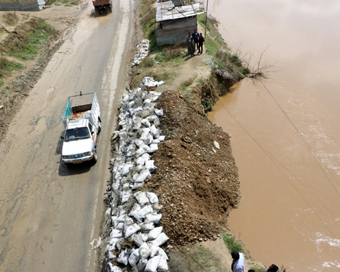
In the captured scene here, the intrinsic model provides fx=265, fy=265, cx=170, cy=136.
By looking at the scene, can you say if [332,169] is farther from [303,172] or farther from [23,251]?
[23,251]

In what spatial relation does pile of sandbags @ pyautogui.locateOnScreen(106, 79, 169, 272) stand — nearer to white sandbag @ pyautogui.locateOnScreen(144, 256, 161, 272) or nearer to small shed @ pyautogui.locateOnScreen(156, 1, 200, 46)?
white sandbag @ pyautogui.locateOnScreen(144, 256, 161, 272)

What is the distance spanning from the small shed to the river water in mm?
5158

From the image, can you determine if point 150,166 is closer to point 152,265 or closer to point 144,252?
point 144,252

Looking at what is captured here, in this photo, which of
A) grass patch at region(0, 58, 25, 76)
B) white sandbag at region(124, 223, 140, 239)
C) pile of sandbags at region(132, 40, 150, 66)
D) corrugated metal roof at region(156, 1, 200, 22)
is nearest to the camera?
white sandbag at region(124, 223, 140, 239)

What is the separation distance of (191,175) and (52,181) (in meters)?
5.67

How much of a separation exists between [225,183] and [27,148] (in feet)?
29.8

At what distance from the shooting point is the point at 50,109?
1475cm

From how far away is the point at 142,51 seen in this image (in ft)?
62.3

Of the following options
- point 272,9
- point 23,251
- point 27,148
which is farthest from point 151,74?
point 272,9

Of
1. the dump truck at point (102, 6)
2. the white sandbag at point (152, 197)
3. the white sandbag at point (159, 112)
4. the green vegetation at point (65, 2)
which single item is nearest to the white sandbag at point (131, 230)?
the white sandbag at point (152, 197)

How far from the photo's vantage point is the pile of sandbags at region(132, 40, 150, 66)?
18352mm

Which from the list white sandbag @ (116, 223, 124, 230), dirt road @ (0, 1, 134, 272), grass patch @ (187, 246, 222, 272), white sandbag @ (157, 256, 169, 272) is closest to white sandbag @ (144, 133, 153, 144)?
dirt road @ (0, 1, 134, 272)

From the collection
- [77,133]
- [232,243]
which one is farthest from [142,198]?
[77,133]

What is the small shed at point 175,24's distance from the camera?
1739 cm
